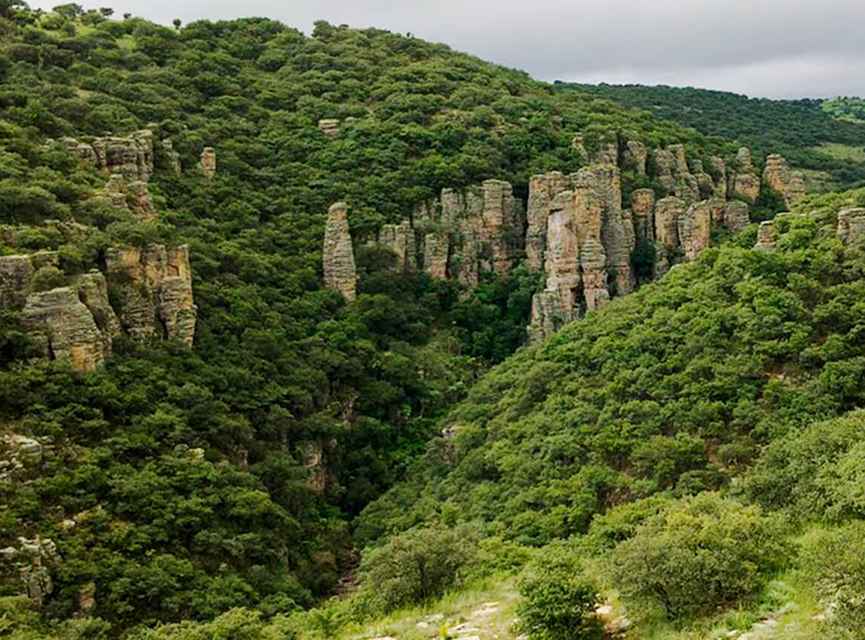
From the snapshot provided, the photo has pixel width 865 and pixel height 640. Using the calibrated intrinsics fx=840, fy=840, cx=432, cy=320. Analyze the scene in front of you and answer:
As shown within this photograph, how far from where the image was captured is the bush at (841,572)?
43.3ft

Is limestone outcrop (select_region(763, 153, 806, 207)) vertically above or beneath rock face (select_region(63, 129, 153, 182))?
beneath

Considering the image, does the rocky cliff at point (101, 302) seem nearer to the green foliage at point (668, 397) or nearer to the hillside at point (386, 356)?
the hillside at point (386, 356)

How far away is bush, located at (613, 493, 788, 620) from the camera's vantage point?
16.4m

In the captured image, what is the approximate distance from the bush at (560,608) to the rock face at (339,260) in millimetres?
33676

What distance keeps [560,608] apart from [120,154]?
37.3 metres

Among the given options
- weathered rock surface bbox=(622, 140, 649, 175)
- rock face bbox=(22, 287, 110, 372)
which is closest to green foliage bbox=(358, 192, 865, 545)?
rock face bbox=(22, 287, 110, 372)

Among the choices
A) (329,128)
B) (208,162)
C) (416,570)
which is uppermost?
(329,128)

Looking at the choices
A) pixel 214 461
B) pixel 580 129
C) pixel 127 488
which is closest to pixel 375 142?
pixel 580 129

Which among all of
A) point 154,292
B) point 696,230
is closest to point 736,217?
point 696,230

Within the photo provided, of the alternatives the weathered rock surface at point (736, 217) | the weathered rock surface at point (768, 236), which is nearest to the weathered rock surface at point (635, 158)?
the weathered rock surface at point (736, 217)

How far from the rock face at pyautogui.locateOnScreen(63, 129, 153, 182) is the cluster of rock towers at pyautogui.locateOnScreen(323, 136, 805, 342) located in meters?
11.1

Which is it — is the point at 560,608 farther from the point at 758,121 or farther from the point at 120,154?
the point at 758,121

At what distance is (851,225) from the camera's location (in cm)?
3175

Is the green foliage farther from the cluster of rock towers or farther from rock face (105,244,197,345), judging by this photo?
rock face (105,244,197,345)
